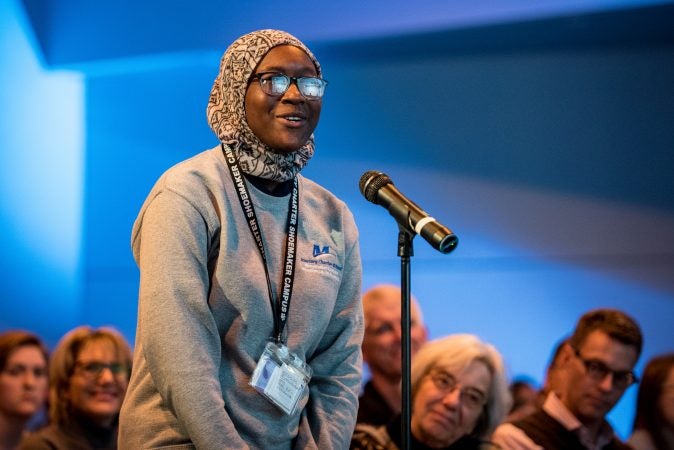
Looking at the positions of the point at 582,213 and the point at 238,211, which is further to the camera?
the point at 582,213

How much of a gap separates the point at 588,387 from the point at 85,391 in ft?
6.45

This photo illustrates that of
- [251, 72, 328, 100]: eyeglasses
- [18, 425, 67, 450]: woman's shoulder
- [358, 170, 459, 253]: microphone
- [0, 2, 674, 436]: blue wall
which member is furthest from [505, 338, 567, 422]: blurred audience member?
[251, 72, 328, 100]: eyeglasses

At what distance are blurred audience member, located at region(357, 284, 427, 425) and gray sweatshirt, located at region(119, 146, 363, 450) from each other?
187cm

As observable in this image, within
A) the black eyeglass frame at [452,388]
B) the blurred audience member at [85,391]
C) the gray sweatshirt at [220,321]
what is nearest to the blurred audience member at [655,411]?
the black eyeglass frame at [452,388]

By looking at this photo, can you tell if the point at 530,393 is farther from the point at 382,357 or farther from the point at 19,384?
the point at 19,384

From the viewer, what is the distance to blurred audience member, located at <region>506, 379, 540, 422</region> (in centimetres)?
444

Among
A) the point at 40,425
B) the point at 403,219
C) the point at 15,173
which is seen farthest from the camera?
the point at 15,173

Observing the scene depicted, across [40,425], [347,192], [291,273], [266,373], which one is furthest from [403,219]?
[347,192]

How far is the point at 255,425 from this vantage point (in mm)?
1908

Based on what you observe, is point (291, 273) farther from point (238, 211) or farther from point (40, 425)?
point (40, 425)

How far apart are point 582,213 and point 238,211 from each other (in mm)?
3352

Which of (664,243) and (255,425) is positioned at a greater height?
(664,243)

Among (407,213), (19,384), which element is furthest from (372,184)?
(19,384)

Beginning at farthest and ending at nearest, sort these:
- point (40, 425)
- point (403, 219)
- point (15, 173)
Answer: point (15, 173)
point (40, 425)
point (403, 219)
